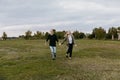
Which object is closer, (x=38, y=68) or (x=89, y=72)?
(x=89, y=72)

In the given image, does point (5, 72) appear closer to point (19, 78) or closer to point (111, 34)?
point (19, 78)

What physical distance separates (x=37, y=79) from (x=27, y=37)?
10284cm

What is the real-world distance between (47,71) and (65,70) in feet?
3.53

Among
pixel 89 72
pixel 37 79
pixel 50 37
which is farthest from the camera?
pixel 50 37

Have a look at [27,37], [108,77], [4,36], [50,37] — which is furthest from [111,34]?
[108,77]

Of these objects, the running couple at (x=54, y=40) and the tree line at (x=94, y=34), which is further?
the tree line at (x=94, y=34)

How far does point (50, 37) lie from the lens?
979 inches

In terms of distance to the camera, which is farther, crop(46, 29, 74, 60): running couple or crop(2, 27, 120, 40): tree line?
crop(2, 27, 120, 40): tree line

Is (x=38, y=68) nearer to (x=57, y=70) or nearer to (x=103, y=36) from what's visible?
(x=57, y=70)

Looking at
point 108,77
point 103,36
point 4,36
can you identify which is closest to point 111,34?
point 103,36

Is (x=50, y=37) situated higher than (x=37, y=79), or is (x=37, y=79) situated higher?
(x=50, y=37)

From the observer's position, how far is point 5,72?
19.1m

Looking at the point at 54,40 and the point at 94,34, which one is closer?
the point at 54,40

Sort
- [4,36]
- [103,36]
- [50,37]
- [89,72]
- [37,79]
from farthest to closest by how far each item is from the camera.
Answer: [4,36], [103,36], [50,37], [89,72], [37,79]
